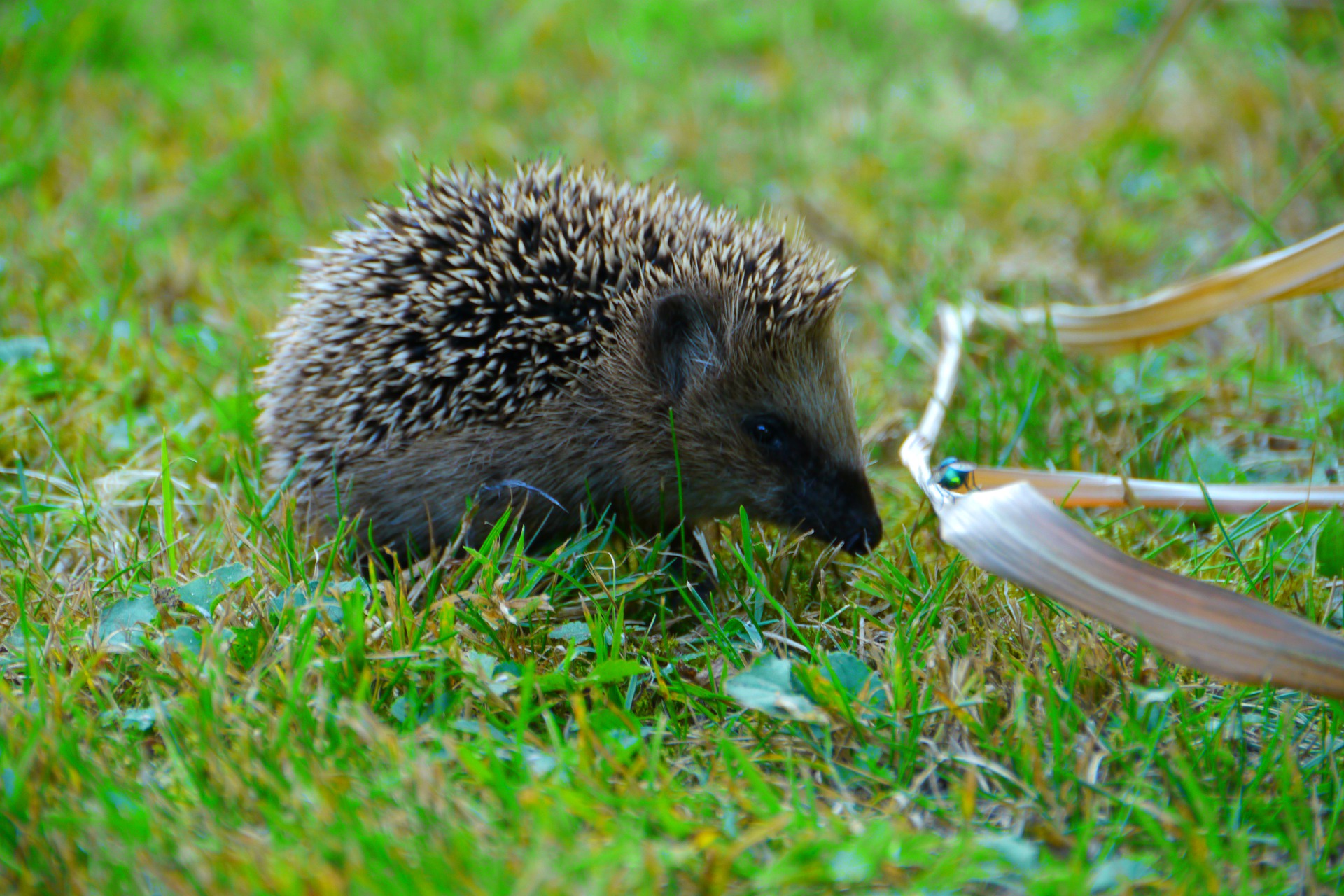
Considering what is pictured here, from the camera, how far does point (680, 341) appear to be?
11.9ft

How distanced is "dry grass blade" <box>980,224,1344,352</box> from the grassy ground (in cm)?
24

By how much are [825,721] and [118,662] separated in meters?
1.91

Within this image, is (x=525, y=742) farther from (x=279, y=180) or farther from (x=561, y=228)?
(x=279, y=180)

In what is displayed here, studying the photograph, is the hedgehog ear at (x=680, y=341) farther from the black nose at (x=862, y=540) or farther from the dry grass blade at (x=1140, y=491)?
the dry grass blade at (x=1140, y=491)

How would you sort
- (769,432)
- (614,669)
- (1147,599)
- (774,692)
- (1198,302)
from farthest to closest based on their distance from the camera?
(1198,302) < (769,432) < (614,669) < (774,692) < (1147,599)

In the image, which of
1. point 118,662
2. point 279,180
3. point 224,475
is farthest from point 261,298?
point 118,662

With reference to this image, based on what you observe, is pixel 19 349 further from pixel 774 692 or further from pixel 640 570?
pixel 774 692

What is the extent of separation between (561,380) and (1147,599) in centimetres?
204

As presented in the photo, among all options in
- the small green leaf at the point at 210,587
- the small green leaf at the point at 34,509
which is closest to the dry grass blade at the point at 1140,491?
the small green leaf at the point at 210,587

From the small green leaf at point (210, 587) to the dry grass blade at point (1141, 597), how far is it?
2.07 meters

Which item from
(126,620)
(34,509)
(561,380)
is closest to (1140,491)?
(561,380)

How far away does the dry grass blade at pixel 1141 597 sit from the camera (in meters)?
2.38

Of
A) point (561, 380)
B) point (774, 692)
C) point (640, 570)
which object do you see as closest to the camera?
point (774, 692)

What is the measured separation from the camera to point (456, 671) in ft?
8.59
